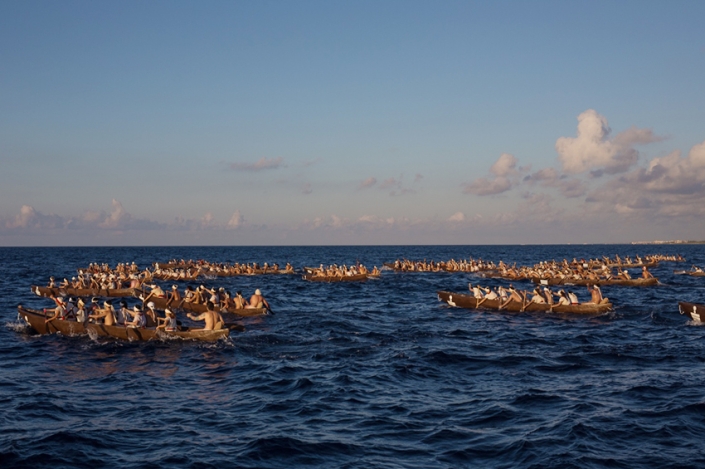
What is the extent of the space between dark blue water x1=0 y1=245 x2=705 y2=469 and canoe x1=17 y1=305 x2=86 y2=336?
494mm

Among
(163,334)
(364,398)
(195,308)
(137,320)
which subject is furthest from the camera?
(195,308)

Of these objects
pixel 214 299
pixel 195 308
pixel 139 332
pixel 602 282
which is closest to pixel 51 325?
pixel 139 332

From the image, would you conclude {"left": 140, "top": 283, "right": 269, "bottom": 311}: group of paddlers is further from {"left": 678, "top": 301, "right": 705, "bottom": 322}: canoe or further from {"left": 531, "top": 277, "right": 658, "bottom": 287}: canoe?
{"left": 531, "top": 277, "right": 658, "bottom": 287}: canoe

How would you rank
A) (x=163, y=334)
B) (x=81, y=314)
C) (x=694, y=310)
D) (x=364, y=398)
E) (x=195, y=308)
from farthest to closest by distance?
(x=195, y=308)
(x=694, y=310)
(x=81, y=314)
(x=163, y=334)
(x=364, y=398)

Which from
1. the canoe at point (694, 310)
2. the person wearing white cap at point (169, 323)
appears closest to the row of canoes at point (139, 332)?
the person wearing white cap at point (169, 323)

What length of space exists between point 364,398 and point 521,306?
22.7 metres

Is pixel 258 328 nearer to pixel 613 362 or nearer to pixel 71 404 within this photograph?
pixel 71 404

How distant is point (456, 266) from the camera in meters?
87.1

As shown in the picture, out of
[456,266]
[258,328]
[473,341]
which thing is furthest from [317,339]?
[456,266]

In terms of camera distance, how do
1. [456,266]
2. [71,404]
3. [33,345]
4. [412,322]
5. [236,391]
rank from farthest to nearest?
1. [456,266]
2. [412,322]
3. [33,345]
4. [236,391]
5. [71,404]

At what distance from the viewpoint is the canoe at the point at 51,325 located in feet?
97.7

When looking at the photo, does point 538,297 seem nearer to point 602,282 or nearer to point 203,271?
point 602,282

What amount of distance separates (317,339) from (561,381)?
12416mm

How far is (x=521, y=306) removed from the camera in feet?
129
